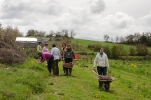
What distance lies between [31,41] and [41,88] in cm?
2669

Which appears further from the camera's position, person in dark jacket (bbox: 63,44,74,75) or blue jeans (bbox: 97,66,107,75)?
person in dark jacket (bbox: 63,44,74,75)

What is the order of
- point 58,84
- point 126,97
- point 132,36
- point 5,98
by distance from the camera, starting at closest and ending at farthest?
point 5,98, point 126,97, point 58,84, point 132,36

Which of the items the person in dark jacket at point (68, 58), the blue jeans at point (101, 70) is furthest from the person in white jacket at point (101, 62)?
the person in dark jacket at point (68, 58)

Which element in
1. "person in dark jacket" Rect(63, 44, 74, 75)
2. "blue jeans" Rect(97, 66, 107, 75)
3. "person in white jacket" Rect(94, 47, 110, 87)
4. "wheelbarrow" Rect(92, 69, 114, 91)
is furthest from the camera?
"person in dark jacket" Rect(63, 44, 74, 75)

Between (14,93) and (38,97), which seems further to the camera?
(38,97)

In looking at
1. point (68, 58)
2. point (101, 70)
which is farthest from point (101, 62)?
point (68, 58)

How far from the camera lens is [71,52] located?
17.2 m

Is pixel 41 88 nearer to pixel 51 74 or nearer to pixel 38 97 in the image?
pixel 38 97

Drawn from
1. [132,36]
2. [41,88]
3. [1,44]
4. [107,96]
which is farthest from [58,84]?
[132,36]

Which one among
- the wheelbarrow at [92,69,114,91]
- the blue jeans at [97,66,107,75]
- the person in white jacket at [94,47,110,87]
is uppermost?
the person in white jacket at [94,47,110,87]

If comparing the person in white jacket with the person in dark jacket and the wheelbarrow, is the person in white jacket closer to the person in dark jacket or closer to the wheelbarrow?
the wheelbarrow

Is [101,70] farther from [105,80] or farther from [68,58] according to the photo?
[68,58]

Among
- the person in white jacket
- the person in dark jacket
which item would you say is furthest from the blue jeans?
the person in dark jacket

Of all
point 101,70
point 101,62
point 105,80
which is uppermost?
point 101,62
